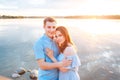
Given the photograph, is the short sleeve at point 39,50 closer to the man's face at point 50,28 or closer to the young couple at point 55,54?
the young couple at point 55,54

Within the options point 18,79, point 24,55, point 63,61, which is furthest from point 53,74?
point 24,55

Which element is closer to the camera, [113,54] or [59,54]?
[59,54]

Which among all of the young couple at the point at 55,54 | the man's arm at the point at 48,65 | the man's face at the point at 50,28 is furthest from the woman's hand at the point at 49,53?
the man's face at the point at 50,28

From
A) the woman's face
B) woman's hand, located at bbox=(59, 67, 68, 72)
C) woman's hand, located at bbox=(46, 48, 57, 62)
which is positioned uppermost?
the woman's face

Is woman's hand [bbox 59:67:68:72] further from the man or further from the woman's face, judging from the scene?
the woman's face

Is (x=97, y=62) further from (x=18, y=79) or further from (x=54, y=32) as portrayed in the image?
(x=54, y=32)

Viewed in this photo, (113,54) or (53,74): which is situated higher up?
(53,74)

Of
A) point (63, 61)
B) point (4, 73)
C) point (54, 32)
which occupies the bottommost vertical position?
point (4, 73)

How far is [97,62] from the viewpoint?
1834cm

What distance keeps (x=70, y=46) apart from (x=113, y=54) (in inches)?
686

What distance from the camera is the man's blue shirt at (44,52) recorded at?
12.1 feet

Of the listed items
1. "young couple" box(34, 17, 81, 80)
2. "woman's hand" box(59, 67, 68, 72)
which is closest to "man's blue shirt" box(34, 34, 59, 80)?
"young couple" box(34, 17, 81, 80)

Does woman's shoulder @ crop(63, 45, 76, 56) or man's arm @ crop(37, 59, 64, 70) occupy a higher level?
woman's shoulder @ crop(63, 45, 76, 56)

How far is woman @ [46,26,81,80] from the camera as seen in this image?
3756mm
